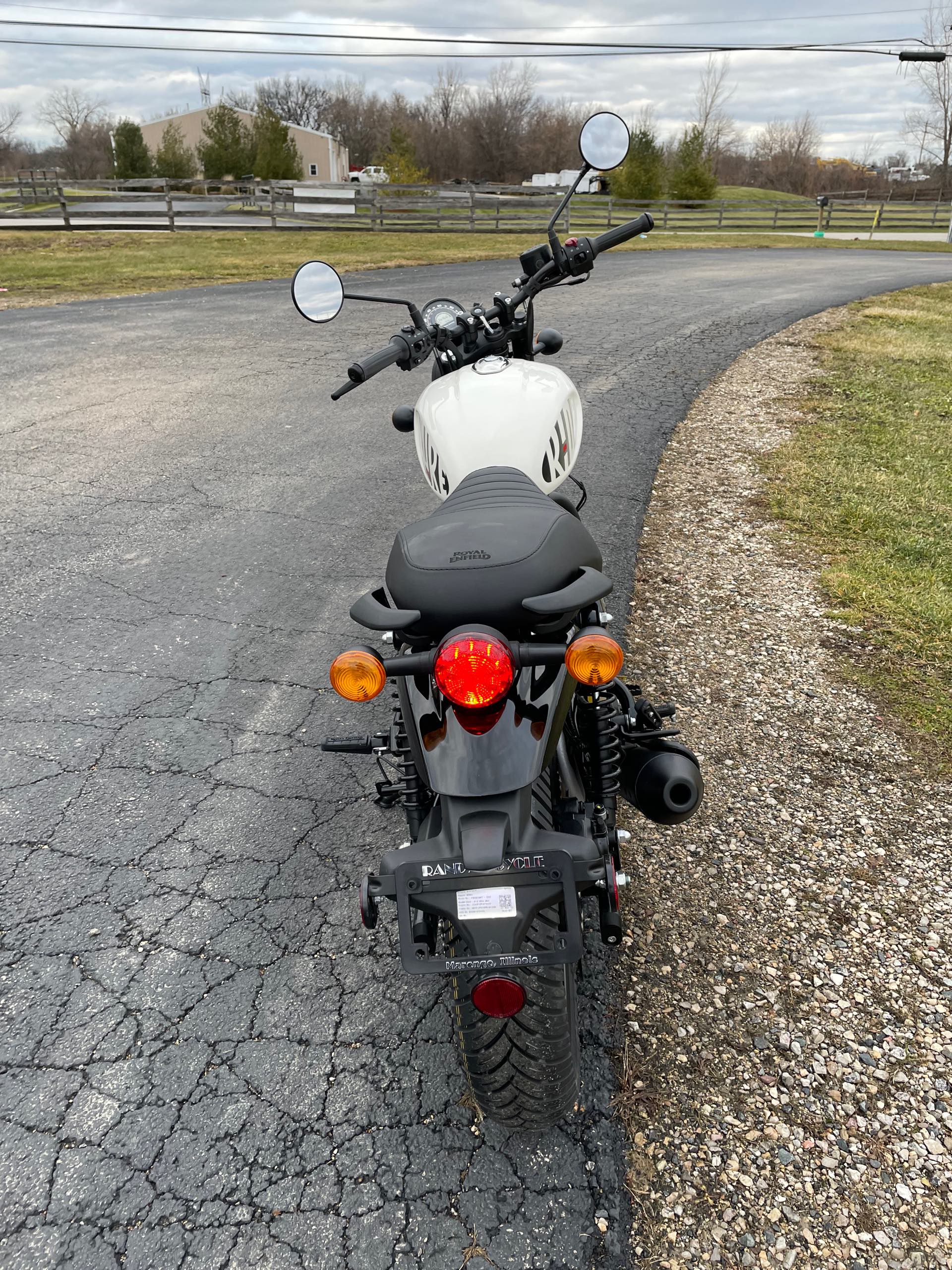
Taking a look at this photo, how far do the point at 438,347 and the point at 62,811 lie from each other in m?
2.20

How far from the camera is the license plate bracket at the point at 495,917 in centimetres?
156

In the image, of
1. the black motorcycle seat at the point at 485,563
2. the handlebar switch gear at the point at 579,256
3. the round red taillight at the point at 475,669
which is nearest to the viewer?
the round red taillight at the point at 475,669

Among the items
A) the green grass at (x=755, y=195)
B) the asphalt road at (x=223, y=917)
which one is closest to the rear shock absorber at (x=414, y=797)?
the asphalt road at (x=223, y=917)

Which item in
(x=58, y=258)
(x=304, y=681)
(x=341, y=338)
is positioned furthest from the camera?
(x=58, y=258)

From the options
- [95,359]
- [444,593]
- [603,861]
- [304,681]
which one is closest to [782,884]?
[603,861]

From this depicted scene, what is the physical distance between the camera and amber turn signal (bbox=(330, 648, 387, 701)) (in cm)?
168

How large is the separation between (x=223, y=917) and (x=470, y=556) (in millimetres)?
1507

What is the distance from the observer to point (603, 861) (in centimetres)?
168

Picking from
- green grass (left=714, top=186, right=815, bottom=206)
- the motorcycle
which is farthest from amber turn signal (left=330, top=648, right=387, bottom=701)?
green grass (left=714, top=186, right=815, bottom=206)

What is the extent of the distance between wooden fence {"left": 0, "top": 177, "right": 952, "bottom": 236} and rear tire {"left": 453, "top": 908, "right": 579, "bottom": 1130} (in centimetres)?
2257

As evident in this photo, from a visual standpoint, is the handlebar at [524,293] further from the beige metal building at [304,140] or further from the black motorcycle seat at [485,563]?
the beige metal building at [304,140]

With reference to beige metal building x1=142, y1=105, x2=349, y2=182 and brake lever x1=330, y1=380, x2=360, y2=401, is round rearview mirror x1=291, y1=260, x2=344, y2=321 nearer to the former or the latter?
brake lever x1=330, y1=380, x2=360, y2=401

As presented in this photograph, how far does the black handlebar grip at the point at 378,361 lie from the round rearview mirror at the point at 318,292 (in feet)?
0.81

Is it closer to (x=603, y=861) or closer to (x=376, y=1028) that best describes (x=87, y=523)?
(x=376, y=1028)
